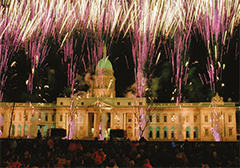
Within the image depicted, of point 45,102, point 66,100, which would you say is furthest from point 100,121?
point 45,102

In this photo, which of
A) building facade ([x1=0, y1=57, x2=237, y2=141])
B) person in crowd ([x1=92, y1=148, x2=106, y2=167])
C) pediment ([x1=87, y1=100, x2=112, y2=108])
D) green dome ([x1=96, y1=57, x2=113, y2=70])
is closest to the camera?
person in crowd ([x1=92, y1=148, x2=106, y2=167])

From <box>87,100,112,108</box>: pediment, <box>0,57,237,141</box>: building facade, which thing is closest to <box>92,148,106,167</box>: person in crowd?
<box>0,57,237,141</box>: building facade

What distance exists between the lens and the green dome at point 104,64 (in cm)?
8969

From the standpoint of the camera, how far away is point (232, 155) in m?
16.9

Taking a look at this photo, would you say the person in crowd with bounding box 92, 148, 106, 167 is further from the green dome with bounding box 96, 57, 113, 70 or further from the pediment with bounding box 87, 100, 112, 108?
the green dome with bounding box 96, 57, 113, 70

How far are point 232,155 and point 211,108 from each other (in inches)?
2497

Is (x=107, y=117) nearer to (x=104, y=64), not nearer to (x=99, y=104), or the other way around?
(x=99, y=104)

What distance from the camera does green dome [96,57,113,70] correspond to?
294 feet

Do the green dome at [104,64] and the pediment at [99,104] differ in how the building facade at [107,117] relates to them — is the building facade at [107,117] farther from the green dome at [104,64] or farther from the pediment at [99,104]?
the green dome at [104,64]

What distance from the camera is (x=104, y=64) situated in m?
90.5

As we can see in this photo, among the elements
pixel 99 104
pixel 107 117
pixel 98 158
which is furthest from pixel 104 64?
pixel 98 158

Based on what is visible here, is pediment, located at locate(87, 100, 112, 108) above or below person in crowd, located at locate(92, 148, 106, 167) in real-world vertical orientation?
above

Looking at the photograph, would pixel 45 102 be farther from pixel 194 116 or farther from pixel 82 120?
pixel 194 116

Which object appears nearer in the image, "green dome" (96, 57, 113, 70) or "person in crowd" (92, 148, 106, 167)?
"person in crowd" (92, 148, 106, 167)
